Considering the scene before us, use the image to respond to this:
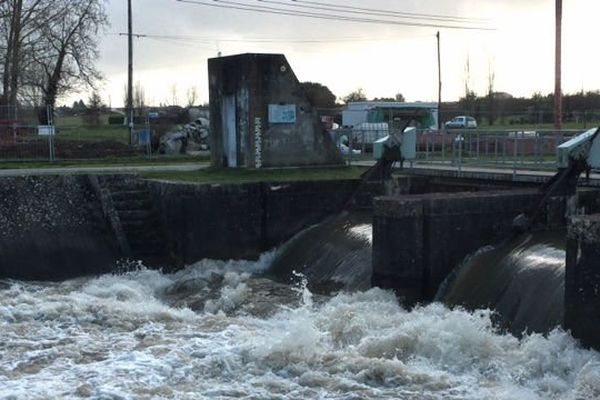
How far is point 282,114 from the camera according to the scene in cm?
2241

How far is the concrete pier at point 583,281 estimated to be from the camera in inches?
397

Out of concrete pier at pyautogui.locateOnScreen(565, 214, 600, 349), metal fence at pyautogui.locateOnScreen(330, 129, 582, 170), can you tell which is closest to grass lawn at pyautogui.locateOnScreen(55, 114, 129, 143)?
metal fence at pyautogui.locateOnScreen(330, 129, 582, 170)

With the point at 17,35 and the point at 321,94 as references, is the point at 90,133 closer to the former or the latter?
the point at 17,35

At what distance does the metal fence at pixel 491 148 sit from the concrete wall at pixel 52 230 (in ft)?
30.2

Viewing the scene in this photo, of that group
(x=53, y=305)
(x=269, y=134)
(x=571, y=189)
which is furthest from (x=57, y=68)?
(x=571, y=189)

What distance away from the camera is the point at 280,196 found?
19328mm

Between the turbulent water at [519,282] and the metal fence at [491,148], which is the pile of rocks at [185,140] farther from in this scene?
the turbulent water at [519,282]

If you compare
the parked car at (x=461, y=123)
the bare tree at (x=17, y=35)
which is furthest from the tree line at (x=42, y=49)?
the parked car at (x=461, y=123)

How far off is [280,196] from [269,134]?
3501 millimetres

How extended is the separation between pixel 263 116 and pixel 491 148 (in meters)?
6.27

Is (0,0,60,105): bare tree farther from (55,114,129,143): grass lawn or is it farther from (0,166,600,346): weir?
(0,166,600,346): weir

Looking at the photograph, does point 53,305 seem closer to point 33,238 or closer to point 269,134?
point 33,238

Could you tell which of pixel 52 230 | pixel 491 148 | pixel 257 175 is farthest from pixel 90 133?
pixel 491 148

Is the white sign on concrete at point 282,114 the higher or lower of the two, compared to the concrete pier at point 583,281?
higher
